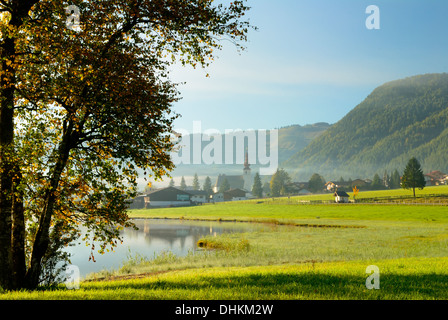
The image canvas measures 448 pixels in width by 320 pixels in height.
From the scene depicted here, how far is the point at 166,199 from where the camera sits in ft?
538

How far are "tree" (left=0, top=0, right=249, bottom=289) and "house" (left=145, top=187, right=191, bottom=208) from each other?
144 metres

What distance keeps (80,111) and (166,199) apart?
151 metres

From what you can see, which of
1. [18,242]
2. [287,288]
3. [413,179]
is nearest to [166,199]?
[413,179]

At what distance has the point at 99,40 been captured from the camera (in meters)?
15.8

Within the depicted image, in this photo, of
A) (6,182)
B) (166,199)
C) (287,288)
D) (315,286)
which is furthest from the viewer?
(166,199)

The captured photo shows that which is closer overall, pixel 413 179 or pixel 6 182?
pixel 6 182

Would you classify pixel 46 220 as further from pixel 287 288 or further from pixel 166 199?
pixel 166 199

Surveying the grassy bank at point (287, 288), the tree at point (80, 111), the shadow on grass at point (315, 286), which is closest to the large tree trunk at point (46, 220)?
the tree at point (80, 111)

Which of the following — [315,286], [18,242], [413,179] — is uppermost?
[413,179]

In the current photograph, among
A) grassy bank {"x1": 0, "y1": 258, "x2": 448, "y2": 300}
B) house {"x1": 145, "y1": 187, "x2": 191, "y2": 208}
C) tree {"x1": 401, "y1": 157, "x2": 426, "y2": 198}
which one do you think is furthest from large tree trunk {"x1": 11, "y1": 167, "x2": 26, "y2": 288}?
house {"x1": 145, "y1": 187, "x2": 191, "y2": 208}

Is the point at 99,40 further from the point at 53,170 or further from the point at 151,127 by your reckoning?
the point at 53,170

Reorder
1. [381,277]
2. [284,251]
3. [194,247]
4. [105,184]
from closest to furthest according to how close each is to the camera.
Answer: [381,277] → [105,184] → [284,251] → [194,247]
